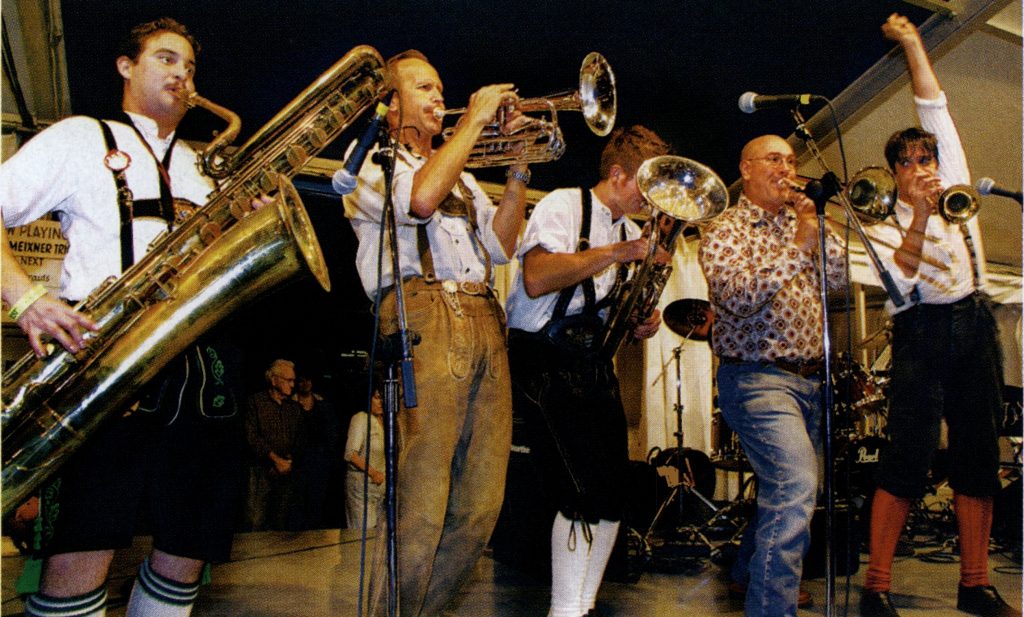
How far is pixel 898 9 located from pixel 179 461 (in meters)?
4.71

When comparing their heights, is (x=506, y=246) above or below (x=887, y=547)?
above

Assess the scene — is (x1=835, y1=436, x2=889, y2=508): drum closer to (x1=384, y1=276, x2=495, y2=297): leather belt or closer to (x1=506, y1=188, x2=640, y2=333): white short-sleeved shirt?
(x1=506, y1=188, x2=640, y2=333): white short-sleeved shirt

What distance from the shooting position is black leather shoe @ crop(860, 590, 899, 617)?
3705 mm

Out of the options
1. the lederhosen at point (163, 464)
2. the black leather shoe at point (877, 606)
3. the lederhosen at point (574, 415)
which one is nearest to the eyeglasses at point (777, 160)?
the lederhosen at point (574, 415)

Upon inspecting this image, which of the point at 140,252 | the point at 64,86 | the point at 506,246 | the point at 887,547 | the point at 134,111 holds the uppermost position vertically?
the point at 64,86

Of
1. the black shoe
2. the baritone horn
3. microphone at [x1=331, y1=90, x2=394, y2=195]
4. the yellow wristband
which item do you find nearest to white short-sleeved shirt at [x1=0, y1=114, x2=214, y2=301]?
the yellow wristband

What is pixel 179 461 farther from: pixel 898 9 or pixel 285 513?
pixel 285 513

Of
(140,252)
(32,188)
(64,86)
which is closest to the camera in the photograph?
(32,188)

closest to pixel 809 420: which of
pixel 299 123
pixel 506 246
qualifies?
pixel 506 246

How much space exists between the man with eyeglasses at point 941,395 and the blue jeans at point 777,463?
2.12ft

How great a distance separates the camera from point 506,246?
10.00 ft

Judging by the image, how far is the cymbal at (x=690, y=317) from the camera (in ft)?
20.1

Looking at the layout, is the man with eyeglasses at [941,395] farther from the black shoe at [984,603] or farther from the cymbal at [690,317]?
the cymbal at [690,317]

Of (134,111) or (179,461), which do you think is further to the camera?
(134,111)
